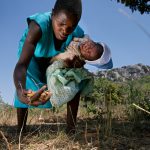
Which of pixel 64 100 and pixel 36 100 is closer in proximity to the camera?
pixel 36 100

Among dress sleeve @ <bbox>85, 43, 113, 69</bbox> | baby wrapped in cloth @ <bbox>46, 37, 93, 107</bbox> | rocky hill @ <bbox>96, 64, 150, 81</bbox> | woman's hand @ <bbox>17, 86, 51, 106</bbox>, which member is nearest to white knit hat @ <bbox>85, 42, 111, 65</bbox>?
dress sleeve @ <bbox>85, 43, 113, 69</bbox>

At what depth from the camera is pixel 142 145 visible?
3562mm

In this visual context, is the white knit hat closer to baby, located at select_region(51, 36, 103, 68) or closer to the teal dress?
baby, located at select_region(51, 36, 103, 68)

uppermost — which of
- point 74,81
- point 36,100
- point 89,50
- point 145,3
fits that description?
point 145,3

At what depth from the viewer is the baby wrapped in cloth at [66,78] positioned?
359 centimetres

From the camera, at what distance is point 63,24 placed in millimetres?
3484

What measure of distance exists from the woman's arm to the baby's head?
0.36 m

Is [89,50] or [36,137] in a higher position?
[89,50]

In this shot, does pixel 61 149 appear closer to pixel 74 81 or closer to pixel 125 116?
pixel 74 81

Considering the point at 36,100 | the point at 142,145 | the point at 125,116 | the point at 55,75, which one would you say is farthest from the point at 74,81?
the point at 125,116

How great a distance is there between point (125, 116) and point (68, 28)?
272 centimetres

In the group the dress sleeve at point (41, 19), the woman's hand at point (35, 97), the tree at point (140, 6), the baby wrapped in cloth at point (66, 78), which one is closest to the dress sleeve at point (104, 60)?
the baby wrapped in cloth at point (66, 78)

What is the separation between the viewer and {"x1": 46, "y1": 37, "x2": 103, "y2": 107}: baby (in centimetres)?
358

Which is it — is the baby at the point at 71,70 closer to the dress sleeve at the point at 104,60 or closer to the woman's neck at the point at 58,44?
the dress sleeve at the point at 104,60
